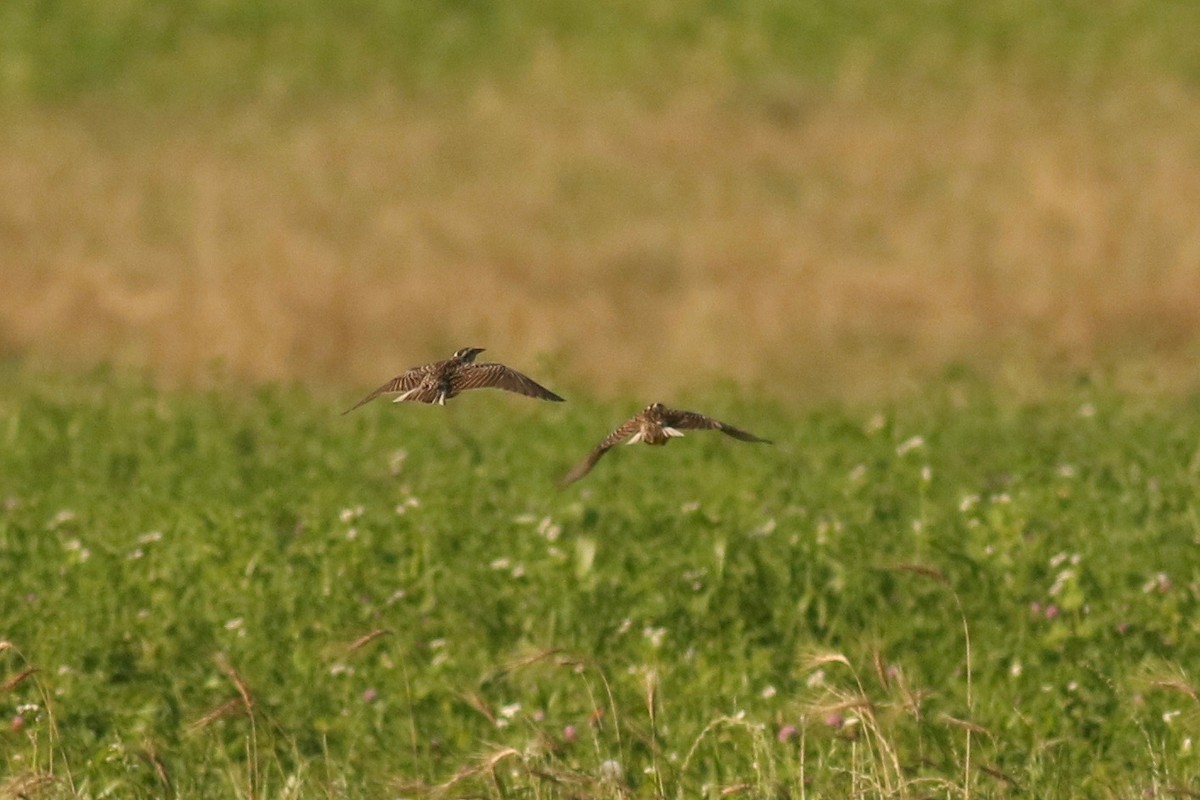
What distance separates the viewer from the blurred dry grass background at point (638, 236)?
13.3m

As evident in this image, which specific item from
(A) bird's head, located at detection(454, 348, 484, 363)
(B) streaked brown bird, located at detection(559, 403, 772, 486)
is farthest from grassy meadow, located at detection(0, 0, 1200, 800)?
(B) streaked brown bird, located at detection(559, 403, 772, 486)

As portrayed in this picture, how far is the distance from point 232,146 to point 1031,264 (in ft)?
27.9

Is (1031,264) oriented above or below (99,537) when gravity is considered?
above

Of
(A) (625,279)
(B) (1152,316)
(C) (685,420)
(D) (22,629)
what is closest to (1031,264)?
(B) (1152,316)

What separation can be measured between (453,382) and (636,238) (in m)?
12.7

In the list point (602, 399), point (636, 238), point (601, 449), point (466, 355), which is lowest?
point (602, 399)

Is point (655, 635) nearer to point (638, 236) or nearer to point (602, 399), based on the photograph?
point (602, 399)

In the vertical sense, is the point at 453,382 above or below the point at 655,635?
above

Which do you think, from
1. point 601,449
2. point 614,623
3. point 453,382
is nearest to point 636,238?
point 614,623

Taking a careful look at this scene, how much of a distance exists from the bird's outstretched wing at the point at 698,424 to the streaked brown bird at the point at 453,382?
20 cm

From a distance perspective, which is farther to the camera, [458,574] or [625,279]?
[625,279]

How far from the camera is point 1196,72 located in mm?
22547

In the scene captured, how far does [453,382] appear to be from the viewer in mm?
3611

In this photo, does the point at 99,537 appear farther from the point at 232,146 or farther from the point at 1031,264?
the point at 232,146
